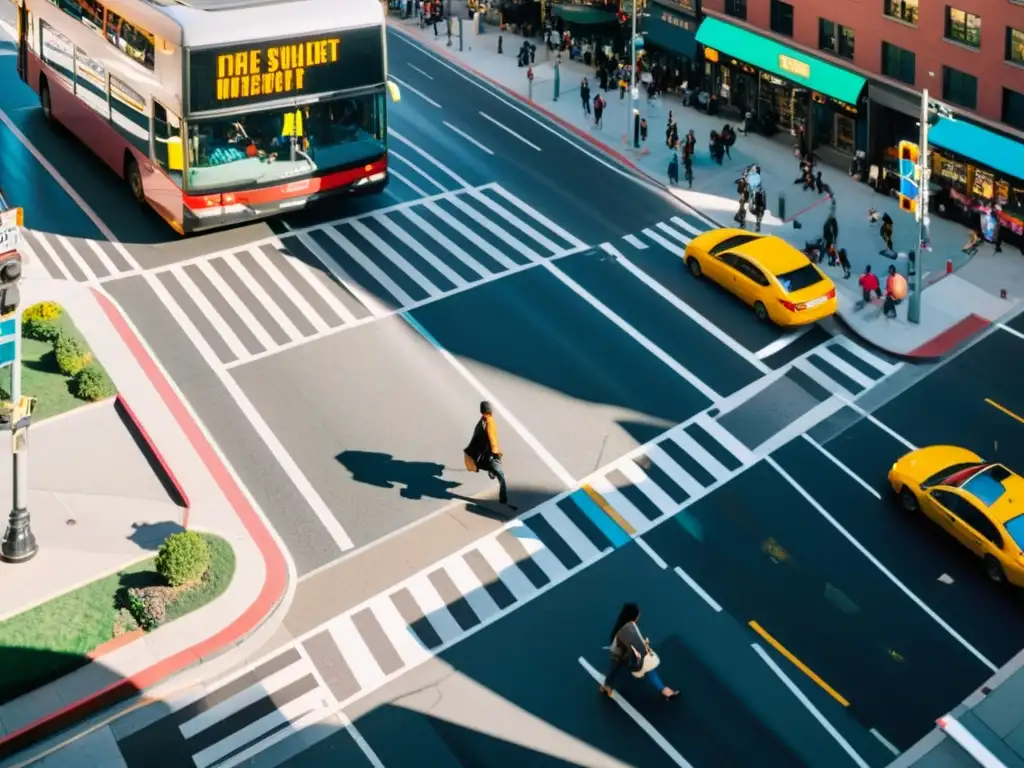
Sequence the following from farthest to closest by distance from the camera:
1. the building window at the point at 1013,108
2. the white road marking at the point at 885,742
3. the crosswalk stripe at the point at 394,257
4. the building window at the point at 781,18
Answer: the building window at the point at 781,18
the building window at the point at 1013,108
the crosswalk stripe at the point at 394,257
the white road marking at the point at 885,742

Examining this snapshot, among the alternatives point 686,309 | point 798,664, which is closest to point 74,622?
point 798,664

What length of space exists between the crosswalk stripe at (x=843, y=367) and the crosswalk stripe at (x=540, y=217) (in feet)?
29.2

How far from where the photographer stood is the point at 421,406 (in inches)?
1363

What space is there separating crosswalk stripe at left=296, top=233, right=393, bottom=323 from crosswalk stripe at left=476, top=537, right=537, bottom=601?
11.0 meters

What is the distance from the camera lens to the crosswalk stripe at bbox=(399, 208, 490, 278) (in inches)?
1649

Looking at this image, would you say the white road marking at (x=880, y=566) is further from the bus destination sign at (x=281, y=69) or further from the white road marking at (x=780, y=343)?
the bus destination sign at (x=281, y=69)

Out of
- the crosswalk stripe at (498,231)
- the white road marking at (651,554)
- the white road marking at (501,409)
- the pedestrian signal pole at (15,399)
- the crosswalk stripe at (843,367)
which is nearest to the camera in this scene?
the pedestrian signal pole at (15,399)

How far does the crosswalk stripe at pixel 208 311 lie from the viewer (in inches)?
1467

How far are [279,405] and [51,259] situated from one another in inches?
457

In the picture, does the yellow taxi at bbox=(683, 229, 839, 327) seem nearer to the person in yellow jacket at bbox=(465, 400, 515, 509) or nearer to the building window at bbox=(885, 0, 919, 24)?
the building window at bbox=(885, 0, 919, 24)

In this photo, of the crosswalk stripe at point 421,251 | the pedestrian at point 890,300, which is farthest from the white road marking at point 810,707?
the crosswalk stripe at point 421,251

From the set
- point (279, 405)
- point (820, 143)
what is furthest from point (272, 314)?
point (820, 143)

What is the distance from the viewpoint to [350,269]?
41.6m

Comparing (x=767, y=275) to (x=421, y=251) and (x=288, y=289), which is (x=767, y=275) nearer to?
(x=421, y=251)
